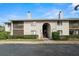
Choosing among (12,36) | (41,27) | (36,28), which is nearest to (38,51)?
(12,36)

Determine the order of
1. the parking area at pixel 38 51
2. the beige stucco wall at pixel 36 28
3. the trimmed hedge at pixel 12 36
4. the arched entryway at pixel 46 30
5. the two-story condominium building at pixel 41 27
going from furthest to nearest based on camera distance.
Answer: the beige stucco wall at pixel 36 28
the two-story condominium building at pixel 41 27
the arched entryway at pixel 46 30
the trimmed hedge at pixel 12 36
the parking area at pixel 38 51

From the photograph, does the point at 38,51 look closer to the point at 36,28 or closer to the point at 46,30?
the point at 46,30

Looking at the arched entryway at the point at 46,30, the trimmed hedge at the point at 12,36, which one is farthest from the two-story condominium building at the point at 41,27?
the trimmed hedge at the point at 12,36

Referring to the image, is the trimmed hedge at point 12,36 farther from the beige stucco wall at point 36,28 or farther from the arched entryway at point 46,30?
the arched entryway at point 46,30

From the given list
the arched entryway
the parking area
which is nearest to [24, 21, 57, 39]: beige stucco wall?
the arched entryway

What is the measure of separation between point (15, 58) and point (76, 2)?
5342 millimetres

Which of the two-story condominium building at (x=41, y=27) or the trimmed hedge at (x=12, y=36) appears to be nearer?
the trimmed hedge at (x=12, y=36)

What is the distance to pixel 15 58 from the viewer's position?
10.3m

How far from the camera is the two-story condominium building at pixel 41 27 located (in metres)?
15.3

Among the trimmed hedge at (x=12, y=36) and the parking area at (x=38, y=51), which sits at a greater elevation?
the trimmed hedge at (x=12, y=36)

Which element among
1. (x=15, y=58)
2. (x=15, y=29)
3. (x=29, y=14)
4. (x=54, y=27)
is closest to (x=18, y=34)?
(x=15, y=29)

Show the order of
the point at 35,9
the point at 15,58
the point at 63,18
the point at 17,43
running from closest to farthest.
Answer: the point at 15,58 < the point at 35,9 < the point at 17,43 < the point at 63,18

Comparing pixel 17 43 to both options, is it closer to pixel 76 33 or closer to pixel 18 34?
pixel 18 34

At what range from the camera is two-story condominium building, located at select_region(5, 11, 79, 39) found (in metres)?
15.3
